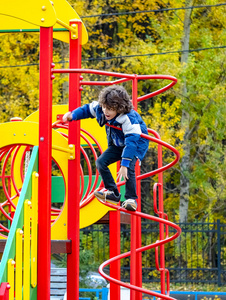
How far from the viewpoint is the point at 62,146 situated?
4.27 meters

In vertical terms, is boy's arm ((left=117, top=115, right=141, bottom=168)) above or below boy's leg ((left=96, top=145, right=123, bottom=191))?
above

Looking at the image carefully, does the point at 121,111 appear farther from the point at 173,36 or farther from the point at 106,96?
the point at 173,36

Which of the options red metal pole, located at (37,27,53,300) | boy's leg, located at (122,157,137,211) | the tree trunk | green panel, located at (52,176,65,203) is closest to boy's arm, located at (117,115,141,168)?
boy's leg, located at (122,157,137,211)

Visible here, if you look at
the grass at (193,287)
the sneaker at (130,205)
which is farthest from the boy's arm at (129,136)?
the grass at (193,287)

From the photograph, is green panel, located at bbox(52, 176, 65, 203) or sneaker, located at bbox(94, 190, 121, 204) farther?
green panel, located at bbox(52, 176, 65, 203)

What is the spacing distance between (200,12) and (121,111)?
14.0 meters

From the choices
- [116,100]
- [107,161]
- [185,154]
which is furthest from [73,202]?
[185,154]

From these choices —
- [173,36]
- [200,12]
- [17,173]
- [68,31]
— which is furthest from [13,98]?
[68,31]

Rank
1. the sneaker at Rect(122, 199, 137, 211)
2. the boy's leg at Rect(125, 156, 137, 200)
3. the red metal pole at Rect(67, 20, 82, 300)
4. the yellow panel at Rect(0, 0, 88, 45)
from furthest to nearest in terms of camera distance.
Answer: the yellow panel at Rect(0, 0, 88, 45) < the red metal pole at Rect(67, 20, 82, 300) < the boy's leg at Rect(125, 156, 137, 200) < the sneaker at Rect(122, 199, 137, 211)

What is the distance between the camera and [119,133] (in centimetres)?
388

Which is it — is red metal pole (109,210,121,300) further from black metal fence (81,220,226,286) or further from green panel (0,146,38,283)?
black metal fence (81,220,226,286)

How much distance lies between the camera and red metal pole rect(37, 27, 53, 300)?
11.6ft

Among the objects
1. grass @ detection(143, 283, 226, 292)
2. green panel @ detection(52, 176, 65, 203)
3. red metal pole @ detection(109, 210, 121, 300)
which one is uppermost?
green panel @ detection(52, 176, 65, 203)

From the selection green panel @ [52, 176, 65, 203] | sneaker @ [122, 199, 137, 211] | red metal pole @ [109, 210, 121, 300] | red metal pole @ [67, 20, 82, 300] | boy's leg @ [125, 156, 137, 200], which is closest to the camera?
sneaker @ [122, 199, 137, 211]
